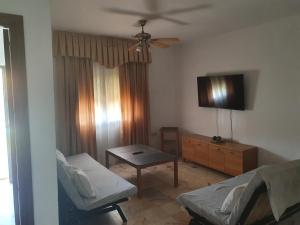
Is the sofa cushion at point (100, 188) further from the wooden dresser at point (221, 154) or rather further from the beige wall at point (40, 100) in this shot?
the wooden dresser at point (221, 154)

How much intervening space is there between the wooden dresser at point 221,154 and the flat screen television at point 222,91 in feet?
2.31

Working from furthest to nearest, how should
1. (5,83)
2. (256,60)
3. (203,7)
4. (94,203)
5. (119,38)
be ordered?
(119,38) < (256,60) < (203,7) < (94,203) < (5,83)

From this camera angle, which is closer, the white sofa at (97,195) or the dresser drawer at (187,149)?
the white sofa at (97,195)

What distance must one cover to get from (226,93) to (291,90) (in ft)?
3.53

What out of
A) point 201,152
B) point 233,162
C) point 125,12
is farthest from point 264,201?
point 125,12

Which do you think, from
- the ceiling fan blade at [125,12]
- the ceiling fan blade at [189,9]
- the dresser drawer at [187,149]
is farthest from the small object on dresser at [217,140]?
the ceiling fan blade at [125,12]

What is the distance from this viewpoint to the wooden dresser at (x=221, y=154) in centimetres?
392

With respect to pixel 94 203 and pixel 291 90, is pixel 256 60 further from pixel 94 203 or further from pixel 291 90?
pixel 94 203

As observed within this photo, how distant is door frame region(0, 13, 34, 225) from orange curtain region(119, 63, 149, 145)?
3372mm

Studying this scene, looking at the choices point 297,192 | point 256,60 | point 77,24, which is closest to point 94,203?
point 297,192

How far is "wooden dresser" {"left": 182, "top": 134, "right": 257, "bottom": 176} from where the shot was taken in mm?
3922

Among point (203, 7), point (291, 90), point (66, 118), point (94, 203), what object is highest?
point (203, 7)

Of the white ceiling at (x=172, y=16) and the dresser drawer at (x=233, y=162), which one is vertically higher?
the white ceiling at (x=172, y=16)

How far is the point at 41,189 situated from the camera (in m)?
1.61
